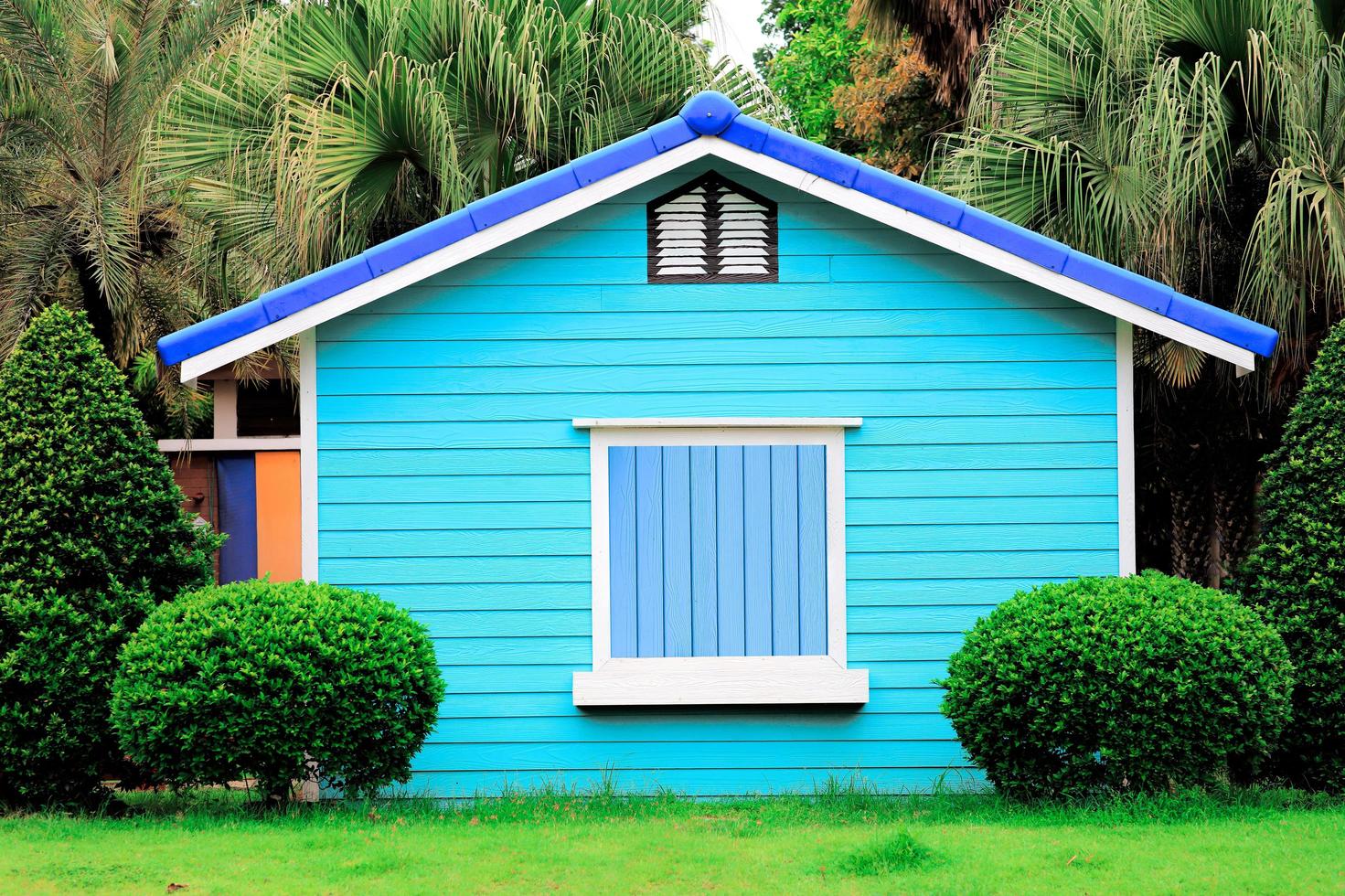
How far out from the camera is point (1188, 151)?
31.0 ft

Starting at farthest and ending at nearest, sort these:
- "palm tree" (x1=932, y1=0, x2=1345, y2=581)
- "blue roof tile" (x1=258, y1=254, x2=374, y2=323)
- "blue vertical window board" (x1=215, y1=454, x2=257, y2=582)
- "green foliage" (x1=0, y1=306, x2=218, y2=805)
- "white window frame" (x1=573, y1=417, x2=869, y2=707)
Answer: "blue vertical window board" (x1=215, y1=454, x2=257, y2=582) → "palm tree" (x1=932, y1=0, x2=1345, y2=581) → "white window frame" (x1=573, y1=417, x2=869, y2=707) → "blue roof tile" (x1=258, y1=254, x2=374, y2=323) → "green foliage" (x1=0, y1=306, x2=218, y2=805)

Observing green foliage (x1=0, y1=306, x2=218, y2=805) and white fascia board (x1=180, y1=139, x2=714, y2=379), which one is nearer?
green foliage (x1=0, y1=306, x2=218, y2=805)

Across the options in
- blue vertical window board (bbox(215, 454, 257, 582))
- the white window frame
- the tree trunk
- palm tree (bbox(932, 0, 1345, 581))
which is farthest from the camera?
the tree trunk

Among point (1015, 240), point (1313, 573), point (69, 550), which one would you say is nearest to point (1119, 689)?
point (1313, 573)

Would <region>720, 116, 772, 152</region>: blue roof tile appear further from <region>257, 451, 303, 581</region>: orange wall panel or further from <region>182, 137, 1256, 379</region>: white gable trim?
<region>257, 451, 303, 581</region>: orange wall panel

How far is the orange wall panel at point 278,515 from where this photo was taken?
13047mm

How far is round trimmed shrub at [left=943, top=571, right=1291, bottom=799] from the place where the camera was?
6.78m

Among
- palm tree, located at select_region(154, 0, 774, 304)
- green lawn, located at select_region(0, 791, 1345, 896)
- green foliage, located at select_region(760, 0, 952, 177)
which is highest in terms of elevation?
green foliage, located at select_region(760, 0, 952, 177)

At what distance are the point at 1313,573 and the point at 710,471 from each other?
3465mm

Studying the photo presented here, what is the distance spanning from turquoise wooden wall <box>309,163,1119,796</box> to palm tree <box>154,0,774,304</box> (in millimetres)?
2946

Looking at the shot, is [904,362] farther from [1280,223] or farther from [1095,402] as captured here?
[1280,223]

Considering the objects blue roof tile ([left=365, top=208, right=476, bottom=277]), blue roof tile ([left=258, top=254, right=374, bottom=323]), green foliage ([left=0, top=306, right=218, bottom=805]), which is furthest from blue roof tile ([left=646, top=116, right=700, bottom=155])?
green foliage ([left=0, top=306, right=218, bottom=805])

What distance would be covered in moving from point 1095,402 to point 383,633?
4351 millimetres

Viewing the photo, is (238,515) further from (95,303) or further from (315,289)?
(315,289)
